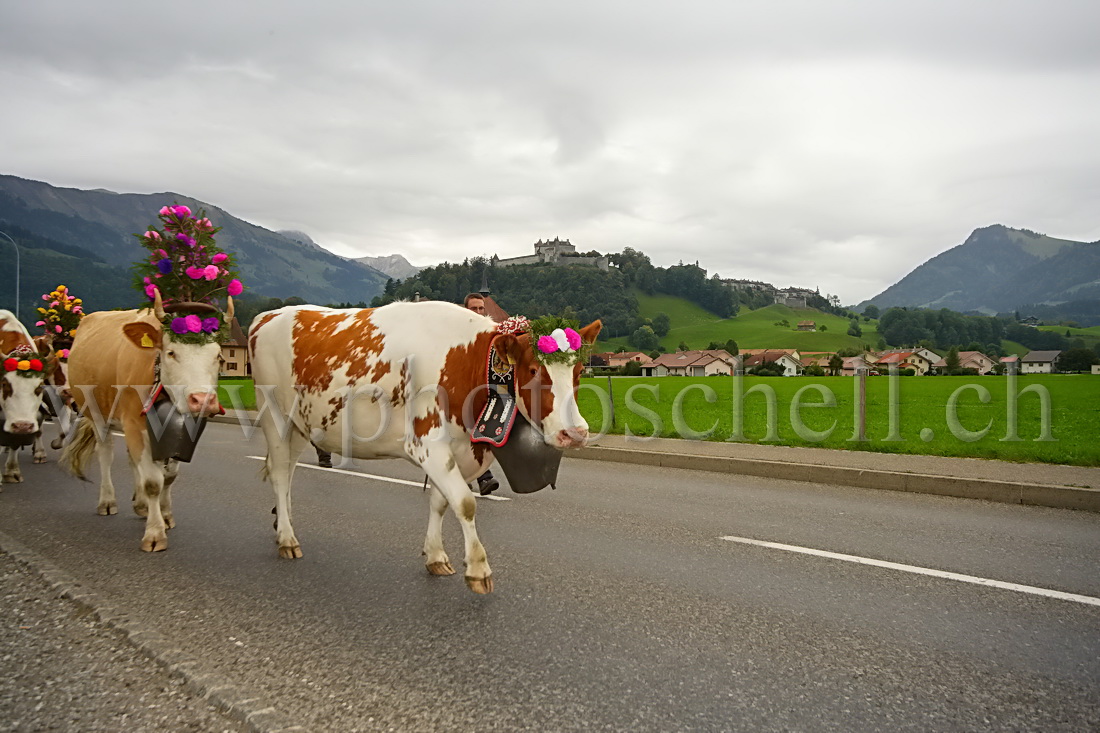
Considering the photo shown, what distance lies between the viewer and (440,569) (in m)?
5.56

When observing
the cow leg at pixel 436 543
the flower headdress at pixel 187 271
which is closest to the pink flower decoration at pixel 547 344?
the cow leg at pixel 436 543

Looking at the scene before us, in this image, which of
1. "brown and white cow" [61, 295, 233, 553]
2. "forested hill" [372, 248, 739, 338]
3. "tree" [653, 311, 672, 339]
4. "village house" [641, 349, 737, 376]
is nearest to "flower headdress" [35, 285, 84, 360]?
"brown and white cow" [61, 295, 233, 553]

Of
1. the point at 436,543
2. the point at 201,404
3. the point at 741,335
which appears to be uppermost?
the point at 741,335

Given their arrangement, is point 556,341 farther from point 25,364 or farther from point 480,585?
point 25,364

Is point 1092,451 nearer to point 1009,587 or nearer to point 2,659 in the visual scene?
point 1009,587

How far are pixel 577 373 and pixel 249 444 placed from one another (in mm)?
12320

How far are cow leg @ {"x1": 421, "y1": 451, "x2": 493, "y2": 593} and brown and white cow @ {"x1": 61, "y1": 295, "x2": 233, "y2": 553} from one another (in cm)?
223

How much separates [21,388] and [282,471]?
451 cm

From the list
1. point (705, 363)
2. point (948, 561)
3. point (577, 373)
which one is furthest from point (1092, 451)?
point (705, 363)

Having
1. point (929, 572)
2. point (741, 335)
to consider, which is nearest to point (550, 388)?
point (929, 572)

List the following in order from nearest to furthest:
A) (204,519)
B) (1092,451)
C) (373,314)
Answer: (373,314) < (204,519) < (1092,451)

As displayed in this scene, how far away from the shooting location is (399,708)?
132 inches

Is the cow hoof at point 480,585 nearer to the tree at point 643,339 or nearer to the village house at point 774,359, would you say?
the village house at point 774,359

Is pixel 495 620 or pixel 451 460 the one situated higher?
pixel 451 460
